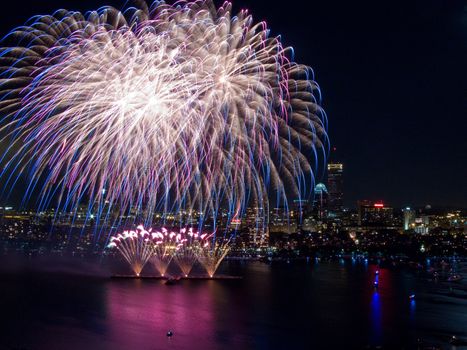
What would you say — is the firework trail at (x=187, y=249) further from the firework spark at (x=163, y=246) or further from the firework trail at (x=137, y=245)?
the firework trail at (x=137, y=245)

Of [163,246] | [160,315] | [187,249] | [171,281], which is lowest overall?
[160,315]

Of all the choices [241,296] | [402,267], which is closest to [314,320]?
[241,296]

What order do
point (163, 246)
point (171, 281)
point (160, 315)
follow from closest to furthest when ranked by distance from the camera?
point (160, 315), point (171, 281), point (163, 246)

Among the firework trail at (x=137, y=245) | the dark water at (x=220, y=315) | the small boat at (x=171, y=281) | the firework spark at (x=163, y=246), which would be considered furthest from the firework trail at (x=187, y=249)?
the dark water at (x=220, y=315)

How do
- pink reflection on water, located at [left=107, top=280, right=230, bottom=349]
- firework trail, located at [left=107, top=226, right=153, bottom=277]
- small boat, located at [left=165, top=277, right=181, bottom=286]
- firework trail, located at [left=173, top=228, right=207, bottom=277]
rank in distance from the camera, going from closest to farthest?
→ pink reflection on water, located at [left=107, top=280, right=230, bottom=349] → small boat, located at [left=165, top=277, right=181, bottom=286] → firework trail, located at [left=107, top=226, right=153, bottom=277] → firework trail, located at [left=173, top=228, right=207, bottom=277]

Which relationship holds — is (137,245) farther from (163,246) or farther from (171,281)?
(171,281)

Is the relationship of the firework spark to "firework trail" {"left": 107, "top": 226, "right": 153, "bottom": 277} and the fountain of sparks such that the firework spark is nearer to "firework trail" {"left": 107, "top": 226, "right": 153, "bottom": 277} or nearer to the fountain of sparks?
the fountain of sparks

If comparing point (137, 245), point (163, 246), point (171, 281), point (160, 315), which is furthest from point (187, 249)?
point (160, 315)

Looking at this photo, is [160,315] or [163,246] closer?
[160,315]

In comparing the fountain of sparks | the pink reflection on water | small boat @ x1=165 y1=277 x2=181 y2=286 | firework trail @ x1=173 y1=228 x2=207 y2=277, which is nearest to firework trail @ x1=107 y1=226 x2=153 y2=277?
the fountain of sparks
